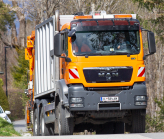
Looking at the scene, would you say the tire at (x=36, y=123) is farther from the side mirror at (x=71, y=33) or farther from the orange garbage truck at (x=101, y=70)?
the side mirror at (x=71, y=33)

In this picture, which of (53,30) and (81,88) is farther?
(53,30)

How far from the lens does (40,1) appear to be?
20.7 meters

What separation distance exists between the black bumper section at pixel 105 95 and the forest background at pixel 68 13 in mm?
6254

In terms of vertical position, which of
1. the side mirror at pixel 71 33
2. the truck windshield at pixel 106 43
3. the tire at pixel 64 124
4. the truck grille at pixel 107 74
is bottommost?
the tire at pixel 64 124

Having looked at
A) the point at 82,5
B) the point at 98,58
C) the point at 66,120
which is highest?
the point at 82,5

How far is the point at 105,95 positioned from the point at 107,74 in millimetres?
525

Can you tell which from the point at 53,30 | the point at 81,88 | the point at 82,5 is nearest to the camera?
the point at 81,88

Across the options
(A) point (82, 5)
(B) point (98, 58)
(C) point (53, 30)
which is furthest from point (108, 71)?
(A) point (82, 5)

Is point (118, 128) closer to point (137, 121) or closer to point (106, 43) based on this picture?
point (137, 121)

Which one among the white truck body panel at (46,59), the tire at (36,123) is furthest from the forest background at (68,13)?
the tire at (36,123)

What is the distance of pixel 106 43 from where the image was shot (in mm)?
10602

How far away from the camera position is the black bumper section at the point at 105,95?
404 inches

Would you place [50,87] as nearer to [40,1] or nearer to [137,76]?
[137,76]

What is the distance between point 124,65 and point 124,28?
99cm
